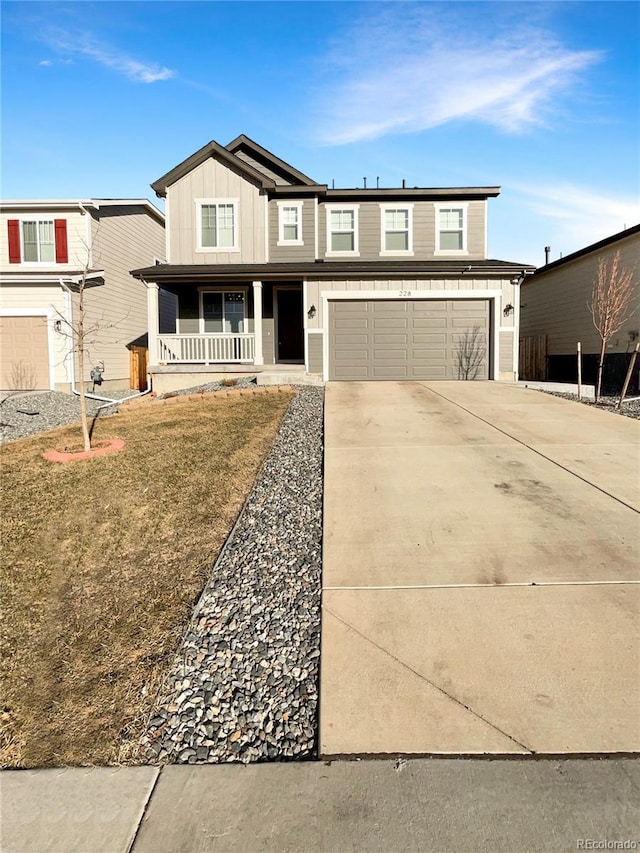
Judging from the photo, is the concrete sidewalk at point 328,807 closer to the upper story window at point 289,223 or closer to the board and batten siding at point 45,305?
the upper story window at point 289,223

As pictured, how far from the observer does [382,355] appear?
14.3 metres

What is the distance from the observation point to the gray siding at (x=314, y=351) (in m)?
14.1

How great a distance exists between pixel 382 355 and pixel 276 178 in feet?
23.6

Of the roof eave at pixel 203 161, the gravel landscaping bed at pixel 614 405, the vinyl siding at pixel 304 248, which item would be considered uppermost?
the roof eave at pixel 203 161

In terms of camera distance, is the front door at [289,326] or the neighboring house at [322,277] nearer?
the neighboring house at [322,277]

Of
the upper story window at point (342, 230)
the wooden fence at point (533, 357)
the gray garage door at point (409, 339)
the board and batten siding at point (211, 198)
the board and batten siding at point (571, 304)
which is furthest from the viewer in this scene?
the wooden fence at point (533, 357)

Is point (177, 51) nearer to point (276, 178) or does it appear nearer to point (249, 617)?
point (276, 178)

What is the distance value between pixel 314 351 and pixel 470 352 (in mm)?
4523

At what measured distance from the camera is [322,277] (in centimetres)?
1389

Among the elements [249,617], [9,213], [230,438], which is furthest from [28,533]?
[9,213]

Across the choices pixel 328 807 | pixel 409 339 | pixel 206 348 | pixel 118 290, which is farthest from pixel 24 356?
pixel 328 807

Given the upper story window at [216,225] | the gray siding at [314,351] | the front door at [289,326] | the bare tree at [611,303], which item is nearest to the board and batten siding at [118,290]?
the upper story window at [216,225]

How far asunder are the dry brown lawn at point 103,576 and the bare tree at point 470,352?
330 inches

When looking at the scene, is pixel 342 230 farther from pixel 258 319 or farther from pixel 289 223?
pixel 258 319
